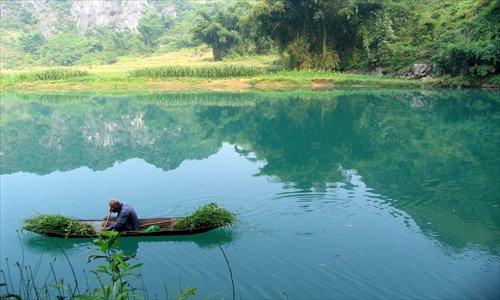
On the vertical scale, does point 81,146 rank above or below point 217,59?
below

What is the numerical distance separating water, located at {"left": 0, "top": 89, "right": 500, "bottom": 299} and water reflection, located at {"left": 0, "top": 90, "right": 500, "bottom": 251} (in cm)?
7

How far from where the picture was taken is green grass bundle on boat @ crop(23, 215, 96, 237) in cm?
779

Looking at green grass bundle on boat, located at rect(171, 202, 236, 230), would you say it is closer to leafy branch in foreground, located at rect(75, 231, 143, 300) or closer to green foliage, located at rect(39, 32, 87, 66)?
leafy branch in foreground, located at rect(75, 231, 143, 300)

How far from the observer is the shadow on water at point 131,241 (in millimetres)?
7871

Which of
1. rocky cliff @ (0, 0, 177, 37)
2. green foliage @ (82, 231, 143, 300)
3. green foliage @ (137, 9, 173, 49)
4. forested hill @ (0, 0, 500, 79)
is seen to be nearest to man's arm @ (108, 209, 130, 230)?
green foliage @ (82, 231, 143, 300)

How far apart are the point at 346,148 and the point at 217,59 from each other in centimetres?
4038

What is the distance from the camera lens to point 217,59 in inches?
2106

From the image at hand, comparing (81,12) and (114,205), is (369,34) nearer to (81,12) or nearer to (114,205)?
(114,205)

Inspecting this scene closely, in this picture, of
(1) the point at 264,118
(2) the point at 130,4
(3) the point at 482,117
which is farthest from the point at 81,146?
(2) the point at 130,4

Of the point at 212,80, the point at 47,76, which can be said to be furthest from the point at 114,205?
the point at 47,76

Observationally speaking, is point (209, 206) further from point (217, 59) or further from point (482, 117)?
point (217, 59)

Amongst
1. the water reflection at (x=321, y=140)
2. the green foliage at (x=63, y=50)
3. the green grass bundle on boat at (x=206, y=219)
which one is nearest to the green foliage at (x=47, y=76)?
the water reflection at (x=321, y=140)

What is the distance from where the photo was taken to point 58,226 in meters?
7.98

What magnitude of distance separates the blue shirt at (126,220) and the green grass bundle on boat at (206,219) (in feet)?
2.25
